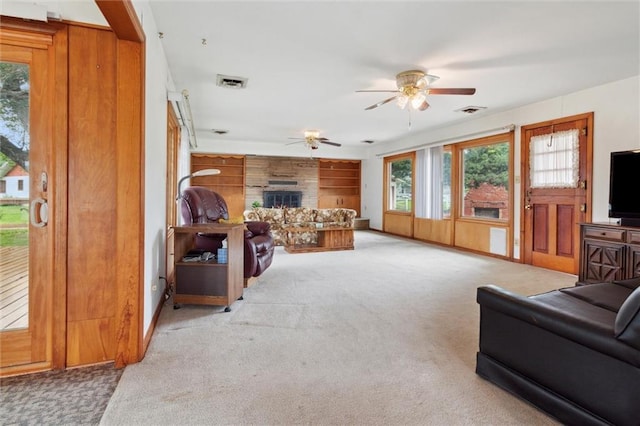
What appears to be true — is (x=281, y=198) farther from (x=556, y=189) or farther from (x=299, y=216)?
(x=556, y=189)

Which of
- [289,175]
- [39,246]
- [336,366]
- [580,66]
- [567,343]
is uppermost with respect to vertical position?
[580,66]

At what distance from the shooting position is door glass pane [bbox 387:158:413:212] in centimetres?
834

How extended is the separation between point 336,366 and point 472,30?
2.90 meters

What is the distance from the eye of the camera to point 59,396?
5.48ft

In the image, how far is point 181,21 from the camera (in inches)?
109

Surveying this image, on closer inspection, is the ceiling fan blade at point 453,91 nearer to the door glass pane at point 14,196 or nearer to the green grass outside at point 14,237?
the door glass pane at point 14,196

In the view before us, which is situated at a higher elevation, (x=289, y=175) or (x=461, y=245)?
(x=289, y=175)

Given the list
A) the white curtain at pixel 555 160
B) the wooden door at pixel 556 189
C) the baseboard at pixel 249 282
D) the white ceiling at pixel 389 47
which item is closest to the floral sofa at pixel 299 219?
the white ceiling at pixel 389 47

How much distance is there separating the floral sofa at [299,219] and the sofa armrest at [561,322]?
15.0ft

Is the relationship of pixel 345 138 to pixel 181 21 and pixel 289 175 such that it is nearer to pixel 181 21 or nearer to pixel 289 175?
pixel 289 175

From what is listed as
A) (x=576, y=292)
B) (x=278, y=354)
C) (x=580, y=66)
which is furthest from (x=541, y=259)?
(x=278, y=354)

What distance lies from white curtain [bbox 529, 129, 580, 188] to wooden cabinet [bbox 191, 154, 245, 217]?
22.6 ft

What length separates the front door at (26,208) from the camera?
1873 mm

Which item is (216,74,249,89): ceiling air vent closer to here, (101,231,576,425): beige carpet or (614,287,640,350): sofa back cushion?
(101,231,576,425): beige carpet
